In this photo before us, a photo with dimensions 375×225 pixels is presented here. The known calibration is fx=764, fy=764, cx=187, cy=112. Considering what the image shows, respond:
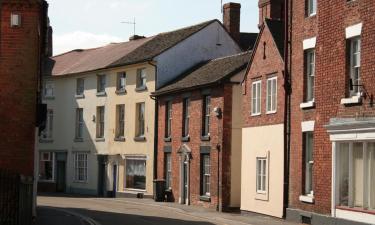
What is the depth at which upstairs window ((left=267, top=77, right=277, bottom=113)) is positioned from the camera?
30.9 meters

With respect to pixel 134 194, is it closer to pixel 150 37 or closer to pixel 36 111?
pixel 150 37

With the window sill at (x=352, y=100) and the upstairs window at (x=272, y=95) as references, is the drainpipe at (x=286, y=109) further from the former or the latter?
the window sill at (x=352, y=100)

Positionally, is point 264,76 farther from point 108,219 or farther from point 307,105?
point 108,219

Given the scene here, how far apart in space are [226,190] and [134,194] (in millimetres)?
11679

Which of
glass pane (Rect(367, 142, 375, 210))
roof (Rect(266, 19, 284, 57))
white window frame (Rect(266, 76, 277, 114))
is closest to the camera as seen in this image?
glass pane (Rect(367, 142, 375, 210))

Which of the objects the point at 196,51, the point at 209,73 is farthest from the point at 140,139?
the point at 209,73

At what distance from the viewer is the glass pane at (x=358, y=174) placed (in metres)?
23.4

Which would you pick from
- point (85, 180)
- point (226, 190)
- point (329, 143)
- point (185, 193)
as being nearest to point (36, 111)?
point (329, 143)

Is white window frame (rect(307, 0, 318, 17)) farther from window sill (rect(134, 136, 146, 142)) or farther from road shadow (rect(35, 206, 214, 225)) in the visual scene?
window sill (rect(134, 136, 146, 142))

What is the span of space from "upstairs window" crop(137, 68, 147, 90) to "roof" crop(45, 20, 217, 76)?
0.79 metres

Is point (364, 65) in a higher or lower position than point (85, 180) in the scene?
higher

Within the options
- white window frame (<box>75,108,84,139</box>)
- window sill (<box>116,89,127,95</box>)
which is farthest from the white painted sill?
white window frame (<box>75,108,84,139</box>)

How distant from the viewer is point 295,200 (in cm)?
2802

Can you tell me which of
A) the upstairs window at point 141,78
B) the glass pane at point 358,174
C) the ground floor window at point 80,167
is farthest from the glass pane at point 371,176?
the ground floor window at point 80,167
